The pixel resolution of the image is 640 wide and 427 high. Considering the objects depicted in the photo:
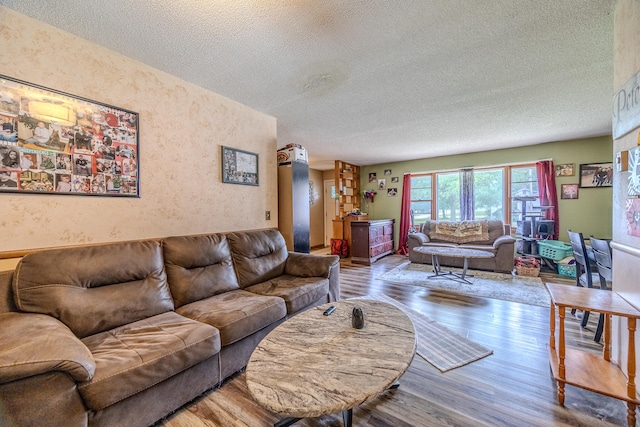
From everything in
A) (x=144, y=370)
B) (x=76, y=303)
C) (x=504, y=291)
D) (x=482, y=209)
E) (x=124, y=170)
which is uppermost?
(x=124, y=170)

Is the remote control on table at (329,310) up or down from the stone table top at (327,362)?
up

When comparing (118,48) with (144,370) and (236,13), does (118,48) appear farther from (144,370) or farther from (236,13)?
(144,370)

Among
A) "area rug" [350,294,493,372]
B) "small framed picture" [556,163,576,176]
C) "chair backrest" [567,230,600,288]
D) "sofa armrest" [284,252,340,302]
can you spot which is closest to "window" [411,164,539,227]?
"small framed picture" [556,163,576,176]

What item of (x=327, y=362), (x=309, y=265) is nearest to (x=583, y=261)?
(x=309, y=265)

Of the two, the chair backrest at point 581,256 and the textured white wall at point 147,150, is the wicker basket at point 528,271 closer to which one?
the chair backrest at point 581,256

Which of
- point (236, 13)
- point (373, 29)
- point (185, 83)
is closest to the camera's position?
point (236, 13)

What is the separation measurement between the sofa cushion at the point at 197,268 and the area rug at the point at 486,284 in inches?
107

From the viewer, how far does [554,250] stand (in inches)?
168

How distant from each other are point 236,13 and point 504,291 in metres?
4.19

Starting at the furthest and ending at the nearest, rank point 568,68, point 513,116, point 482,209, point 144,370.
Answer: point 482,209
point 513,116
point 568,68
point 144,370

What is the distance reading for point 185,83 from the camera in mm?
2428

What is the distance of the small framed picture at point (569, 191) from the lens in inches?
180

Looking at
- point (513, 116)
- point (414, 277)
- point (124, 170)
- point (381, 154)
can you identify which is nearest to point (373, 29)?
point (124, 170)

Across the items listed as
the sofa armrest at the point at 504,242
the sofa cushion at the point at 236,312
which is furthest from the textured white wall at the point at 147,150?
the sofa armrest at the point at 504,242
